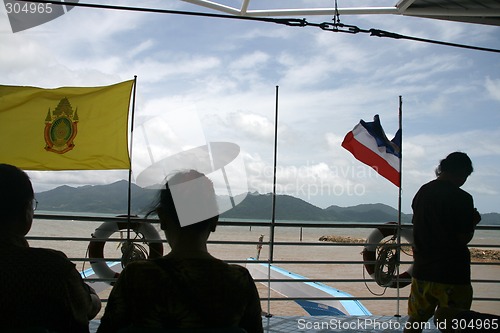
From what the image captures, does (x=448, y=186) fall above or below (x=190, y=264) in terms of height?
above

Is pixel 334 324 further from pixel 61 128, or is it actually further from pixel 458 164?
pixel 61 128

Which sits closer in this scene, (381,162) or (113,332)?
(113,332)

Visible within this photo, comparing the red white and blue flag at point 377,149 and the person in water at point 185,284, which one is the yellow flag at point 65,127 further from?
the person in water at point 185,284

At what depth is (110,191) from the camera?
5.75m

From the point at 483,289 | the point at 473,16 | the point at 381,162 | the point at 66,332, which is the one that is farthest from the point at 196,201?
the point at 483,289

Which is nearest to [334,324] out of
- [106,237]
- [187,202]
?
[106,237]

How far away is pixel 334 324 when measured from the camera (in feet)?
13.6

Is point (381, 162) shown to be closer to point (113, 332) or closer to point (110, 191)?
point (110, 191)

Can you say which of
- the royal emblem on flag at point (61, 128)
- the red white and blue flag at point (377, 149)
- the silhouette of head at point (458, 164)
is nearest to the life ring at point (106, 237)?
the royal emblem on flag at point (61, 128)

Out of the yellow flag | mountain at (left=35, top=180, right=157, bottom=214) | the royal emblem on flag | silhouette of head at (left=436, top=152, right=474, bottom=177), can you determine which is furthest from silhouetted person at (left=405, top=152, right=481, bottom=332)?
the royal emblem on flag

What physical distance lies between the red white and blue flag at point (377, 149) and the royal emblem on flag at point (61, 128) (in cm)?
265

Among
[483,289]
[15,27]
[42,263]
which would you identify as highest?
[15,27]

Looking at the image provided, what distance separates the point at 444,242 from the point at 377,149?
231 centimetres

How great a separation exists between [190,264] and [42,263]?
0.43 meters
